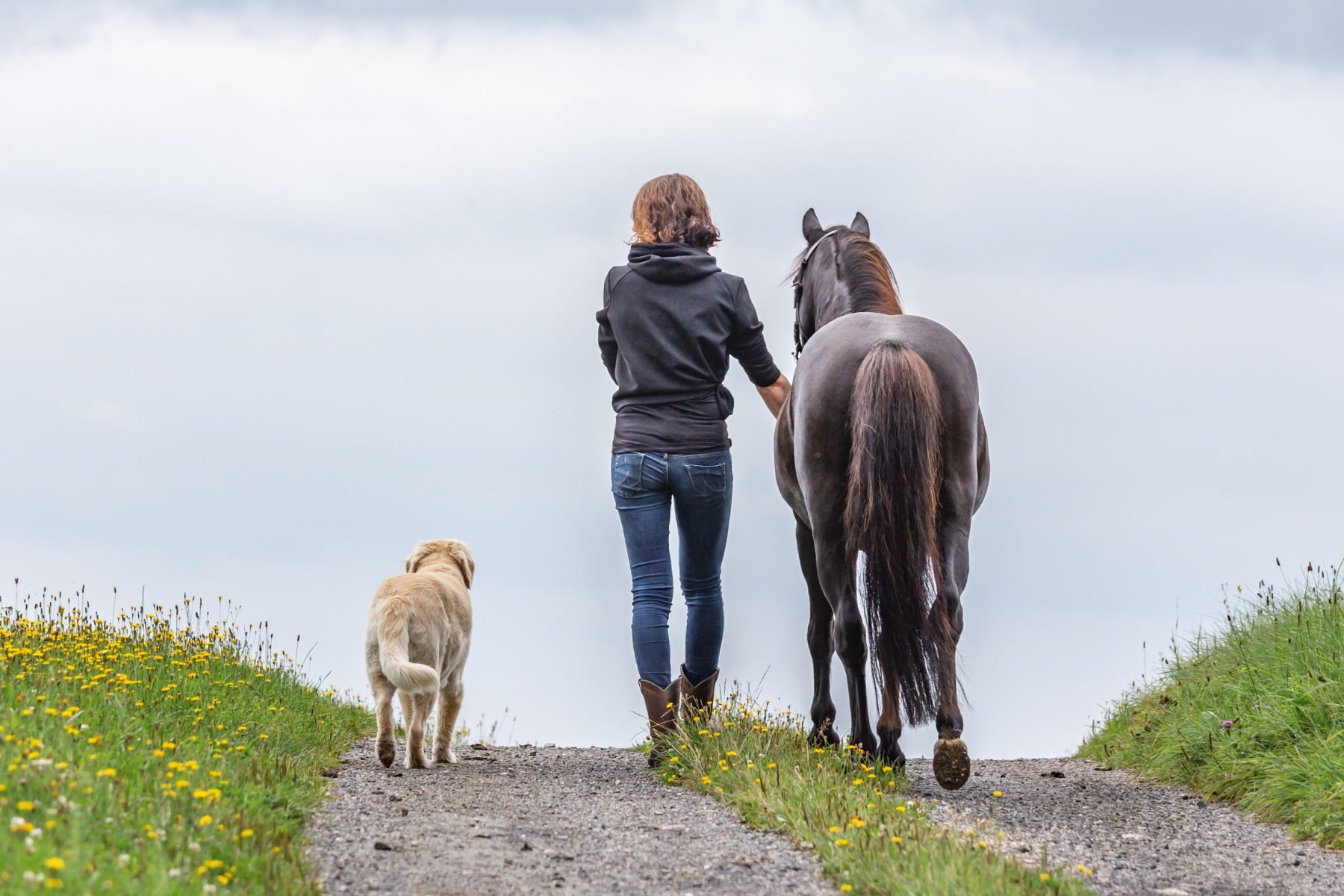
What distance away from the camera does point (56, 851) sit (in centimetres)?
390

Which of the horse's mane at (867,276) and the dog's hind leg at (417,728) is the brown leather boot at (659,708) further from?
the horse's mane at (867,276)

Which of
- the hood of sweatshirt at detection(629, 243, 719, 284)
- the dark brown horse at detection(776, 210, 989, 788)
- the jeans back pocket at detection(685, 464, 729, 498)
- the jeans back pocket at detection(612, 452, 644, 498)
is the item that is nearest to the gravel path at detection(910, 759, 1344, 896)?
the dark brown horse at detection(776, 210, 989, 788)

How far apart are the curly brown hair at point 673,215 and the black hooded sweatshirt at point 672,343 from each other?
0.29ft

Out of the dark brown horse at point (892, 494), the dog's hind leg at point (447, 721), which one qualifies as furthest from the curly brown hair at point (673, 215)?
the dog's hind leg at point (447, 721)

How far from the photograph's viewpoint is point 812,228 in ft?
30.3

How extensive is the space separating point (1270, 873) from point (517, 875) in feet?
10.6

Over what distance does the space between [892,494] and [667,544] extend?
4.87 feet

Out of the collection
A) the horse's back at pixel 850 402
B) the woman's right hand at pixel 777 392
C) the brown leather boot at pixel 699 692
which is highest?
the woman's right hand at pixel 777 392

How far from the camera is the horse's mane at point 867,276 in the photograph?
8.06 meters

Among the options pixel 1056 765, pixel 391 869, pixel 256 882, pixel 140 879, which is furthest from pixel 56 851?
pixel 1056 765

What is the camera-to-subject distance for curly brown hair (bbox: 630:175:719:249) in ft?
24.6

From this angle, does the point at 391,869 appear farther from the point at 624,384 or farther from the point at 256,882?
the point at 624,384

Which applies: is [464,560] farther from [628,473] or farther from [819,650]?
[819,650]

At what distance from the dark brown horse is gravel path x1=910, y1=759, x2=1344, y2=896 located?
53cm
